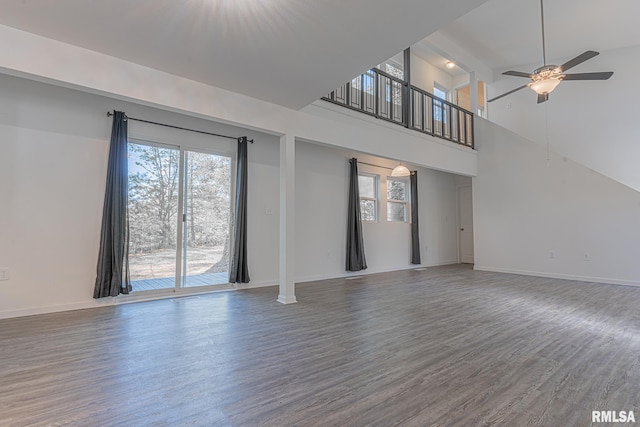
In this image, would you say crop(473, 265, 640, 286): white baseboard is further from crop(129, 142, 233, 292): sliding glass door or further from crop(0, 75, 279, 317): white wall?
crop(0, 75, 279, 317): white wall

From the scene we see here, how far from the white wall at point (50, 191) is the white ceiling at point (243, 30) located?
144 centimetres

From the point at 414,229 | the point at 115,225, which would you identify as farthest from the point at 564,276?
the point at 115,225

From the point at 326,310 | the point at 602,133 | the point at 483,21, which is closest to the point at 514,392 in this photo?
A: the point at 326,310

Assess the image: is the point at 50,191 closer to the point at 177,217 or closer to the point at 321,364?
the point at 177,217

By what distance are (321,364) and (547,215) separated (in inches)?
254

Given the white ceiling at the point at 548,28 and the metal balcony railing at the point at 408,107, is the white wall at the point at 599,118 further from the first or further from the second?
the metal balcony railing at the point at 408,107

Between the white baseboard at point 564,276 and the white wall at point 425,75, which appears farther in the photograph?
the white wall at point 425,75

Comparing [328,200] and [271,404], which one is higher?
[328,200]

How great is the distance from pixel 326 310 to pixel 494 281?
12.7ft

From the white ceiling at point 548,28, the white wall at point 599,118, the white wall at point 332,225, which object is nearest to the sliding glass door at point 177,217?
the white wall at point 332,225

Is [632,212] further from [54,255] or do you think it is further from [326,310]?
[54,255]

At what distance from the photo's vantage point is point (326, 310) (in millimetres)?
3779

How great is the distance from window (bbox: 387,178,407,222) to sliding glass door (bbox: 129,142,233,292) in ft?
13.1

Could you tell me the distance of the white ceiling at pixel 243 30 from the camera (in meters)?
2.28
